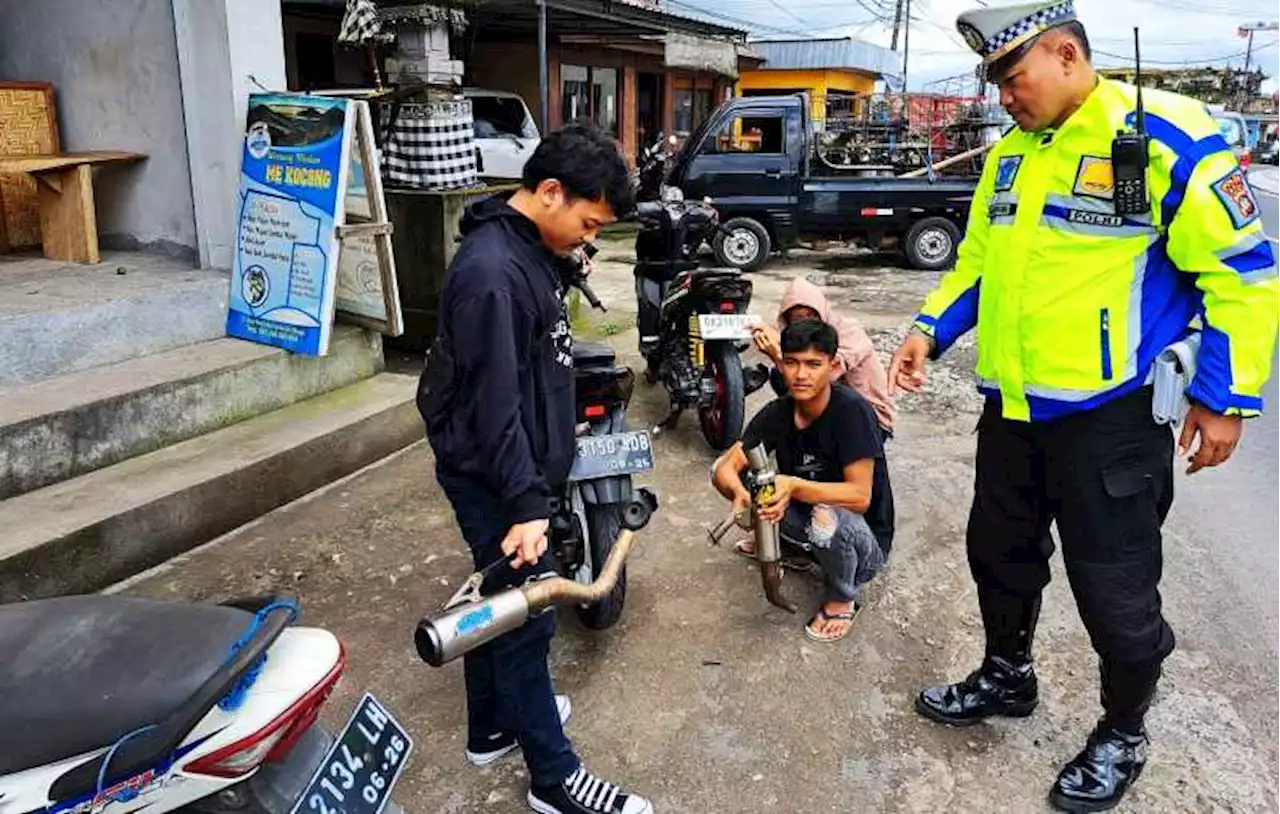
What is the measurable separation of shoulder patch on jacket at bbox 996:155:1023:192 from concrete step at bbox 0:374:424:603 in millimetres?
3005

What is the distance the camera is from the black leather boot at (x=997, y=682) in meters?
2.71

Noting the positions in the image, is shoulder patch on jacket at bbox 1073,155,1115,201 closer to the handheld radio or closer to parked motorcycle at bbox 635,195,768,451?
the handheld radio

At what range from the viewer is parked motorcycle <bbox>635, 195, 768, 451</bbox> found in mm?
4789

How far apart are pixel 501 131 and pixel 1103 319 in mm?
10487

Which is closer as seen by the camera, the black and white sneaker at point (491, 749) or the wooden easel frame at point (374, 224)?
the black and white sneaker at point (491, 749)

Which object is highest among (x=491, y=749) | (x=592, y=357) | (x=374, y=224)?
(x=374, y=224)

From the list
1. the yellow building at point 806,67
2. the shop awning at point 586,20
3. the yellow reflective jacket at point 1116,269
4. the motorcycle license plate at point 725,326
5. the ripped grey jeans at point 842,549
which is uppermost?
the yellow building at point 806,67

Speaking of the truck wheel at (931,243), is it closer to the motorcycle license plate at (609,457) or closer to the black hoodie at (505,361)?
the motorcycle license plate at (609,457)

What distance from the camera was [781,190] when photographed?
10.3 meters

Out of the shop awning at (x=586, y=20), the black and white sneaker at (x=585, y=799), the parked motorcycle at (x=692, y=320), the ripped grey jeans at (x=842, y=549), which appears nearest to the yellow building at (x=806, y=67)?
the shop awning at (x=586, y=20)

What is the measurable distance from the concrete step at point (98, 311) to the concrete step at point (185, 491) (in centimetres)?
57

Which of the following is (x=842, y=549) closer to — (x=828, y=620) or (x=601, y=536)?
(x=828, y=620)

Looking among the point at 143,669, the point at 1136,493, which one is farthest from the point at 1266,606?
the point at 143,669

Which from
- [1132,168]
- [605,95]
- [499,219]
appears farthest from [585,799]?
[605,95]
